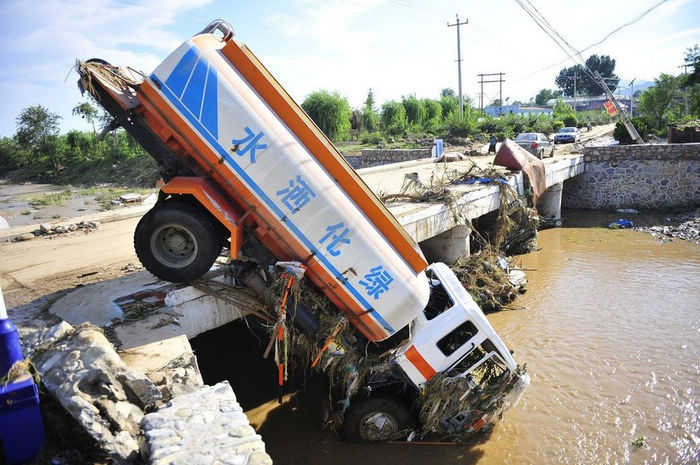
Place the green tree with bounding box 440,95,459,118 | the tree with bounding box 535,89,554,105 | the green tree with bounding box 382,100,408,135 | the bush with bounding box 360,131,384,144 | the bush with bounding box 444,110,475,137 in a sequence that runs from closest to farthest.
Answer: the bush with bounding box 444,110,475,137
the bush with bounding box 360,131,384,144
the green tree with bounding box 382,100,408,135
the green tree with bounding box 440,95,459,118
the tree with bounding box 535,89,554,105

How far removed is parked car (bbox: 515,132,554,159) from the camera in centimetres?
2159

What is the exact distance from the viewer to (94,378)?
368cm

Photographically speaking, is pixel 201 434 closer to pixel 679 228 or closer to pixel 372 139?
pixel 679 228

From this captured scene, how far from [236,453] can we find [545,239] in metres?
14.4

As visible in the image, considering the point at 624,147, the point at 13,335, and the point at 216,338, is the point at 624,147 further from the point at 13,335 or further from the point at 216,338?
the point at 13,335

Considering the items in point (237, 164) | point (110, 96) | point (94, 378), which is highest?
point (110, 96)

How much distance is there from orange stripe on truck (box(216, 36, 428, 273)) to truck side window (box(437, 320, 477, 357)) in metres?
0.88

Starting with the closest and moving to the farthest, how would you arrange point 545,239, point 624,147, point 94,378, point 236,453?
point 236,453 < point 94,378 < point 545,239 < point 624,147

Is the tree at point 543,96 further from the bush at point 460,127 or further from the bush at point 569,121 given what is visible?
the bush at point 460,127

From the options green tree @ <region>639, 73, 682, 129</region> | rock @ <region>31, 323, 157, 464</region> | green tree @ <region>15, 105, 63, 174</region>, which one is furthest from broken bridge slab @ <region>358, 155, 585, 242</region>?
green tree @ <region>15, 105, 63, 174</region>

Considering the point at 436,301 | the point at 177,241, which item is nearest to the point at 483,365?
the point at 436,301

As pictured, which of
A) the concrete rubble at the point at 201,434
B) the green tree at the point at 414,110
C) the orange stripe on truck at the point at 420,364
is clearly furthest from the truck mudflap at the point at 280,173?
the green tree at the point at 414,110

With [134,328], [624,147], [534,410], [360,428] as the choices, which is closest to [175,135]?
[134,328]

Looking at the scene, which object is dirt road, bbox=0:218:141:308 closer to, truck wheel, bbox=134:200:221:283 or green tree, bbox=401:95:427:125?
truck wheel, bbox=134:200:221:283
